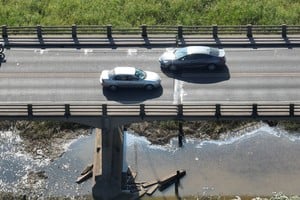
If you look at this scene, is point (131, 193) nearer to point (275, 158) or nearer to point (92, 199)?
point (92, 199)

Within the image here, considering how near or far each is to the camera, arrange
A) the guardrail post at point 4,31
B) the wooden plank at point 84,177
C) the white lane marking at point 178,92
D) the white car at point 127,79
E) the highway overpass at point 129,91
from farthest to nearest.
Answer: the guardrail post at point 4,31 < the wooden plank at point 84,177 < the white car at point 127,79 < the white lane marking at point 178,92 < the highway overpass at point 129,91

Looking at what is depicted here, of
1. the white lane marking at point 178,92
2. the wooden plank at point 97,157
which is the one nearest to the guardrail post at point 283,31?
the white lane marking at point 178,92

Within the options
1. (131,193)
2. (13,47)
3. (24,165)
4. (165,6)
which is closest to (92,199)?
(131,193)

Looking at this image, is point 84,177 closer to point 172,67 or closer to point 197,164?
point 197,164

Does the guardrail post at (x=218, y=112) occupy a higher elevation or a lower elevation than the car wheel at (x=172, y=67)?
lower

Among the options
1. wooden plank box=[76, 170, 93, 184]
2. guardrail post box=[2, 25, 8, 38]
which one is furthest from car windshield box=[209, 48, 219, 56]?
guardrail post box=[2, 25, 8, 38]

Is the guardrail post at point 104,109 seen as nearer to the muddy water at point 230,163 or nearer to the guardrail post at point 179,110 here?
the guardrail post at point 179,110

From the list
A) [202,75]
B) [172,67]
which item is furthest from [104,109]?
[202,75]
